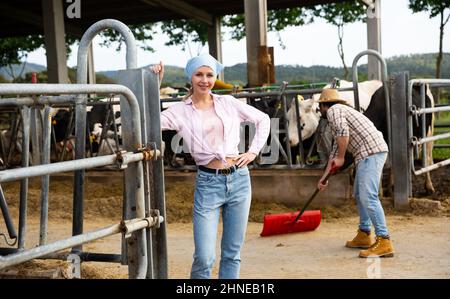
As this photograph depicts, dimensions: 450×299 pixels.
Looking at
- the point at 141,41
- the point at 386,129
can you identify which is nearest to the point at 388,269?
the point at 386,129

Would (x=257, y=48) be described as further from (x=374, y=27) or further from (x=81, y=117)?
(x=374, y=27)

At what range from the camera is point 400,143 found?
6.88m

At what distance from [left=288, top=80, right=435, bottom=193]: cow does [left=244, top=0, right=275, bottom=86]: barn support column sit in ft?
2.75

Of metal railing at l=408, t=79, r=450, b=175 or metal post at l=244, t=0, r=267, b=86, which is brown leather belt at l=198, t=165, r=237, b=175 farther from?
metal post at l=244, t=0, r=267, b=86

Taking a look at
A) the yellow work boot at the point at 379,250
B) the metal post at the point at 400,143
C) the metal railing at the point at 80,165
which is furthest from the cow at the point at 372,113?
the metal railing at the point at 80,165

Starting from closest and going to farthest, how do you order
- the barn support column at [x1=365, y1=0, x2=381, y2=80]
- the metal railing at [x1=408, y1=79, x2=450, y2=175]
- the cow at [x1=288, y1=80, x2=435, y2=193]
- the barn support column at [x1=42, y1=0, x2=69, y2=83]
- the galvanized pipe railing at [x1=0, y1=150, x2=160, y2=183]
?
the galvanized pipe railing at [x1=0, y1=150, x2=160, y2=183] < the metal railing at [x1=408, y1=79, x2=450, y2=175] < the cow at [x1=288, y1=80, x2=435, y2=193] < the barn support column at [x1=42, y1=0, x2=69, y2=83] < the barn support column at [x1=365, y1=0, x2=381, y2=80]

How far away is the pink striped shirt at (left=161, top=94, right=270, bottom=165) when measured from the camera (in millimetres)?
3342

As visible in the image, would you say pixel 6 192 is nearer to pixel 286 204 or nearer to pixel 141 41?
pixel 286 204

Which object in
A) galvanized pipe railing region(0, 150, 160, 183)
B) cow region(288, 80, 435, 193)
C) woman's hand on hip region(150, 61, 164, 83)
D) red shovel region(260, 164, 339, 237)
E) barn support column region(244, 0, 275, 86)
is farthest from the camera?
barn support column region(244, 0, 275, 86)

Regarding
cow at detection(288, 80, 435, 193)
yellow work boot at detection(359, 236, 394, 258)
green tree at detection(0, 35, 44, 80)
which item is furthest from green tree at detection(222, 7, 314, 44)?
yellow work boot at detection(359, 236, 394, 258)

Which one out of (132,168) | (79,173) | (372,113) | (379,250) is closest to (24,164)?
(79,173)

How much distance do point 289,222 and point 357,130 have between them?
141 cm

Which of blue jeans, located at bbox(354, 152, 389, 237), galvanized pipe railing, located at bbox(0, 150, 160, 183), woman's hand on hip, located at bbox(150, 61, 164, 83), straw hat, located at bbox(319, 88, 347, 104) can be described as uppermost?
woman's hand on hip, located at bbox(150, 61, 164, 83)
